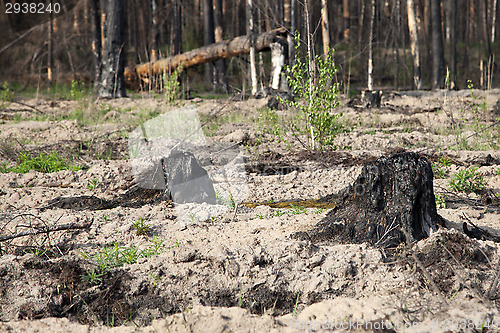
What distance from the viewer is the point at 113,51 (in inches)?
413

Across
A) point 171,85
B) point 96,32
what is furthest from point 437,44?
point 96,32

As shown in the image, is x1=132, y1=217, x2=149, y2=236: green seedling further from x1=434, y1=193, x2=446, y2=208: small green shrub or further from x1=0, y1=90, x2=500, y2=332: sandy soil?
x1=434, y1=193, x2=446, y2=208: small green shrub

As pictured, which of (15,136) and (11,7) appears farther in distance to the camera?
(11,7)

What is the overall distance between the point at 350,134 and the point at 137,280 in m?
4.60

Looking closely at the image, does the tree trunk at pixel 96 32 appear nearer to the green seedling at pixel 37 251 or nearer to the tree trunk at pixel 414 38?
A: the tree trunk at pixel 414 38

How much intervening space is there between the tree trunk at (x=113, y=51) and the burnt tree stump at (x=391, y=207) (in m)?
8.58

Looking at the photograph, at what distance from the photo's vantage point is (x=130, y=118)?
25.8 feet

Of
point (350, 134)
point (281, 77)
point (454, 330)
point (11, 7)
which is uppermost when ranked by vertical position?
point (11, 7)

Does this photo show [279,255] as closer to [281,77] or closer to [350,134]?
[350,134]

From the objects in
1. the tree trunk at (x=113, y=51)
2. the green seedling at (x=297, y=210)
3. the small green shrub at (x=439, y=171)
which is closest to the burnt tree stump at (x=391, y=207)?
the green seedling at (x=297, y=210)

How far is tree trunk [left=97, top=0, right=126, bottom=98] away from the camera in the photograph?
10.4m

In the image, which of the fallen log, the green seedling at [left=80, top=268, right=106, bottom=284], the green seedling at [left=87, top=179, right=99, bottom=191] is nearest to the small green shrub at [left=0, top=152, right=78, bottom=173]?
the green seedling at [left=87, top=179, right=99, bottom=191]

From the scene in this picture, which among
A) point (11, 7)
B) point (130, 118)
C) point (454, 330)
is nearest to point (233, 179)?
point (454, 330)

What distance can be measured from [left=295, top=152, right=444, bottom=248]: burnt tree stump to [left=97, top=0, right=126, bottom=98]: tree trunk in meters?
8.58
